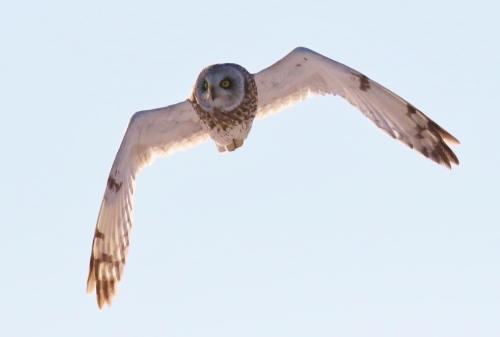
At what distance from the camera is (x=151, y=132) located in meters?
11.8

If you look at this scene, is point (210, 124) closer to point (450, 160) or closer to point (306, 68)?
point (306, 68)

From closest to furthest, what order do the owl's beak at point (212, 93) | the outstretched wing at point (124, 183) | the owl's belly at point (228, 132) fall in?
the owl's beak at point (212, 93), the owl's belly at point (228, 132), the outstretched wing at point (124, 183)

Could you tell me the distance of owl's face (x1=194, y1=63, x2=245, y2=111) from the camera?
37.3ft

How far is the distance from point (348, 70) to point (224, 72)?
1.24 m

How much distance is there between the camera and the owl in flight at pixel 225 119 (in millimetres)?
11047

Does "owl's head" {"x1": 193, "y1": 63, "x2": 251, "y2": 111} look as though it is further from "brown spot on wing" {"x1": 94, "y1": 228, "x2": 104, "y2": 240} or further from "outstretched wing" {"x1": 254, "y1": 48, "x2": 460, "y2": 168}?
"brown spot on wing" {"x1": 94, "y1": 228, "x2": 104, "y2": 240}

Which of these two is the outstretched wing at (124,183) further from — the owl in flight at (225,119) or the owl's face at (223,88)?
the owl's face at (223,88)

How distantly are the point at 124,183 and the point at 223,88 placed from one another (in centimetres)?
142

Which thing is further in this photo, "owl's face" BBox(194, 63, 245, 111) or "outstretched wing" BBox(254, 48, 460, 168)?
"owl's face" BBox(194, 63, 245, 111)

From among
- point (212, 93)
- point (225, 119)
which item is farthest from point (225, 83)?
point (225, 119)

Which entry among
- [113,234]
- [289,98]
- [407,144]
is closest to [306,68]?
[289,98]

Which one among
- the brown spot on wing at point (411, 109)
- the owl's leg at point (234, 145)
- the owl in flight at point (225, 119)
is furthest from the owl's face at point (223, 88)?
the brown spot on wing at point (411, 109)

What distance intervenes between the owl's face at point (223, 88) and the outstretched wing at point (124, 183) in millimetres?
438

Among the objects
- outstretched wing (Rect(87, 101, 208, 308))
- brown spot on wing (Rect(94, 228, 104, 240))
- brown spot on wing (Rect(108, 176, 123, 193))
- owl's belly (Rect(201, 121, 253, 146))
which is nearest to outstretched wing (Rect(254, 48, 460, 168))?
owl's belly (Rect(201, 121, 253, 146))
